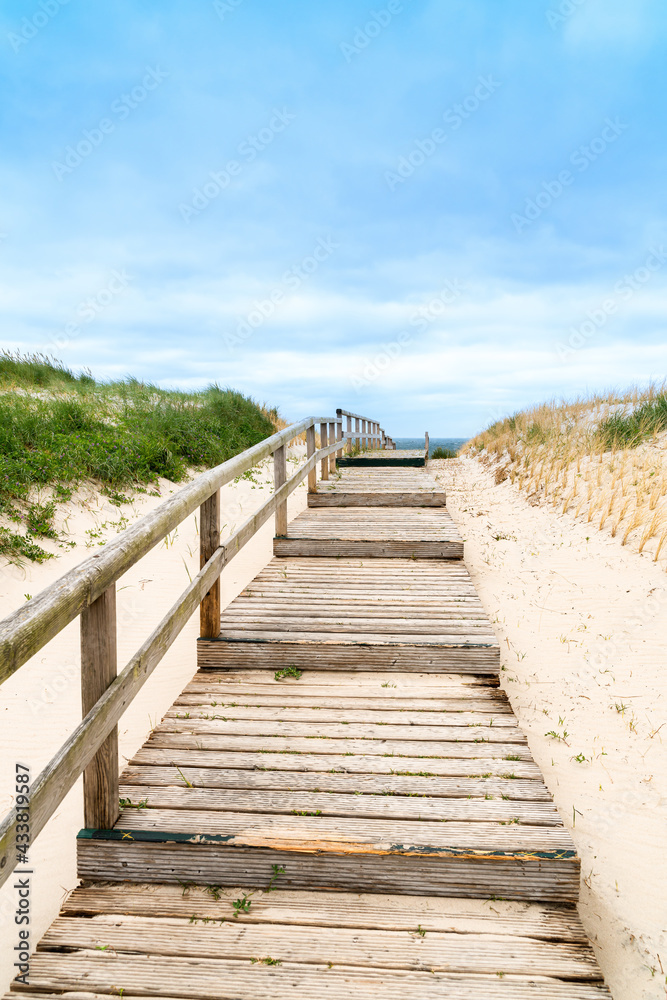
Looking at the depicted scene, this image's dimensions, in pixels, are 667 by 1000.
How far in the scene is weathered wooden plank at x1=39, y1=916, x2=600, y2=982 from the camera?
1.72 metres

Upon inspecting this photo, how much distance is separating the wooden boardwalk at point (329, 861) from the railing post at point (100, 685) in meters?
0.08

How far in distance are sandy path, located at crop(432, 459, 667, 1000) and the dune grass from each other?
0.35m

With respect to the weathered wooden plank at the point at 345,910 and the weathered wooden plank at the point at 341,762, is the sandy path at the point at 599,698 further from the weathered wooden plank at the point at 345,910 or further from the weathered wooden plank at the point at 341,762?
the weathered wooden plank at the point at 341,762

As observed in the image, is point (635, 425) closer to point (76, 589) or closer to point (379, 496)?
point (379, 496)

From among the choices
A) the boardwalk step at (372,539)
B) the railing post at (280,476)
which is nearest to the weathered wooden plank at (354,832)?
the railing post at (280,476)

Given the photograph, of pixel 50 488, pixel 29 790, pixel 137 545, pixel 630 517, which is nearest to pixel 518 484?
pixel 630 517

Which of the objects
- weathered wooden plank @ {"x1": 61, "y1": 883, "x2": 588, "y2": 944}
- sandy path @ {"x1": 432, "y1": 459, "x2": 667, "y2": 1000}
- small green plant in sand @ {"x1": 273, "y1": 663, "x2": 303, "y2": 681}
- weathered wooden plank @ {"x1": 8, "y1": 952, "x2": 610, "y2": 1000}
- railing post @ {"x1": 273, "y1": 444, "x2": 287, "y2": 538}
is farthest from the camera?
railing post @ {"x1": 273, "y1": 444, "x2": 287, "y2": 538}

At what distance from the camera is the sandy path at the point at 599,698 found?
86.2 inches

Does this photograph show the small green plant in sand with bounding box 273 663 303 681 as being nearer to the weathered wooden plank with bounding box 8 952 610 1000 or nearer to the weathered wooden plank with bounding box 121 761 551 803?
the weathered wooden plank with bounding box 121 761 551 803

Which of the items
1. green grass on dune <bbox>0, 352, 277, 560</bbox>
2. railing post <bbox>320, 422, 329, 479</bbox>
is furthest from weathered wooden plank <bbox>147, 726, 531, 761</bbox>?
railing post <bbox>320, 422, 329, 479</bbox>

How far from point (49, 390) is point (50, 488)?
→ 5.84 m

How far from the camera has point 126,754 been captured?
3.60 meters

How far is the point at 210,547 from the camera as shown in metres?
3.38

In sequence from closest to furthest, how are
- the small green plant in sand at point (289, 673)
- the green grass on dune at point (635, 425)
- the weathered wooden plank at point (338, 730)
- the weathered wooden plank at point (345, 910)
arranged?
the weathered wooden plank at point (345, 910)
the weathered wooden plank at point (338, 730)
the small green plant in sand at point (289, 673)
the green grass on dune at point (635, 425)
